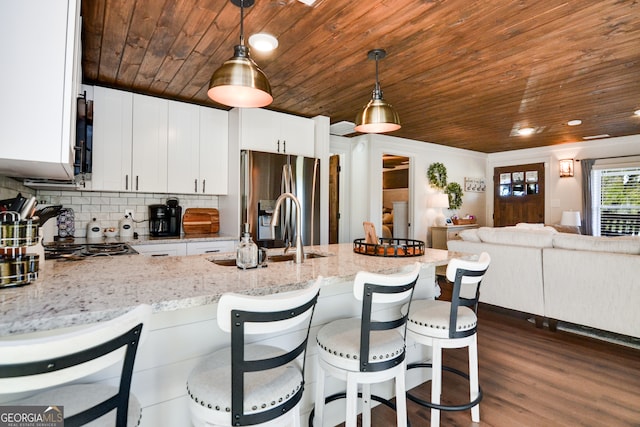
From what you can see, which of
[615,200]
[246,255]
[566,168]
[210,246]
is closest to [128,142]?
[210,246]

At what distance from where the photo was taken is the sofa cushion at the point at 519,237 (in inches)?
136

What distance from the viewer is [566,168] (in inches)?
251

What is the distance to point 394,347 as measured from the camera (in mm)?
1448

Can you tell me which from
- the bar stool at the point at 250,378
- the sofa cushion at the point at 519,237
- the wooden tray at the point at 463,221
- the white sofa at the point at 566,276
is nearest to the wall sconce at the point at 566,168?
Result: the wooden tray at the point at 463,221

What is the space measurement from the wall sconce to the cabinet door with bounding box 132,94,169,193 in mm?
7003

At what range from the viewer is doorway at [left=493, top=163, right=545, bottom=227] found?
6.80 m

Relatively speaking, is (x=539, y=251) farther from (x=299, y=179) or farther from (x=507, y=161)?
(x=507, y=161)

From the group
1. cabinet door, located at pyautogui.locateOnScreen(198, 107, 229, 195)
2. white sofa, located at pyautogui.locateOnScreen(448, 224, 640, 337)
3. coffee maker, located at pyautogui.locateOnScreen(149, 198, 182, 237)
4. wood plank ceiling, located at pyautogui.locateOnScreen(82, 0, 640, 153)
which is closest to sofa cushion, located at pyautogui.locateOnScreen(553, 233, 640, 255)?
white sofa, located at pyautogui.locateOnScreen(448, 224, 640, 337)

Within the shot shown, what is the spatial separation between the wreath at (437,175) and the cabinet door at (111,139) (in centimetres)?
510

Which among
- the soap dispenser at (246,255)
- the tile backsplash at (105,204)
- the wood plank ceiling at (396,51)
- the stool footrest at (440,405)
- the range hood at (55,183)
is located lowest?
the stool footrest at (440,405)

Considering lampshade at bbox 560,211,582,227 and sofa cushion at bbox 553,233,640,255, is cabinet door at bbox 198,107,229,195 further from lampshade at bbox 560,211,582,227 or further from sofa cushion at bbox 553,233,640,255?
lampshade at bbox 560,211,582,227

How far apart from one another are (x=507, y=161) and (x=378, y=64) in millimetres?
5827

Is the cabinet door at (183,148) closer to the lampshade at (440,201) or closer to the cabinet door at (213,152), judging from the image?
the cabinet door at (213,152)

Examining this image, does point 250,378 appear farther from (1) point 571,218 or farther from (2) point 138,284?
(1) point 571,218
